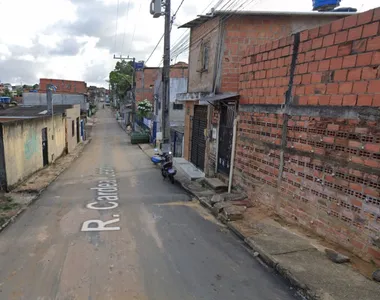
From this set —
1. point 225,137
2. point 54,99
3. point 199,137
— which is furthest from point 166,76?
point 54,99

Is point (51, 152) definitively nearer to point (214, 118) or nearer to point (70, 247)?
point (214, 118)

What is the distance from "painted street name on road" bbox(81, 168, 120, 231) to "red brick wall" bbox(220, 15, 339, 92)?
5.26 m

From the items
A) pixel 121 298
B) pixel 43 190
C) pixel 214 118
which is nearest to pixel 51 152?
pixel 43 190

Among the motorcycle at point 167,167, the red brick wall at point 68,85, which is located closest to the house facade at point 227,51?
the motorcycle at point 167,167

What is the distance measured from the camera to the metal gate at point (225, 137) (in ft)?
30.5

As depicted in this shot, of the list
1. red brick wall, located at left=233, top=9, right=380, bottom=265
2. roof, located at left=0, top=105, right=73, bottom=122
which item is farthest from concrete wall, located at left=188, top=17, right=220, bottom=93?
roof, located at left=0, top=105, right=73, bottom=122

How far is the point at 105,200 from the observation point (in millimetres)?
8367

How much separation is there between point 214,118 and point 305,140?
505 centimetres

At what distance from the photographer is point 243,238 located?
18.5 feet

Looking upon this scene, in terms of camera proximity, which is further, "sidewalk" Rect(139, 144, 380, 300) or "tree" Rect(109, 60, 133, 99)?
"tree" Rect(109, 60, 133, 99)

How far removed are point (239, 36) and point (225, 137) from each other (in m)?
3.62

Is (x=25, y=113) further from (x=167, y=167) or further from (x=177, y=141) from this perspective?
(x=167, y=167)

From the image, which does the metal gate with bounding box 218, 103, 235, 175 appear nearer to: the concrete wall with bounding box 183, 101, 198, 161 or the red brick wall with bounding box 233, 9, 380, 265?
the red brick wall with bounding box 233, 9, 380, 265

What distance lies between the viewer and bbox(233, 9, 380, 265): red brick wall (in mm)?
4430
